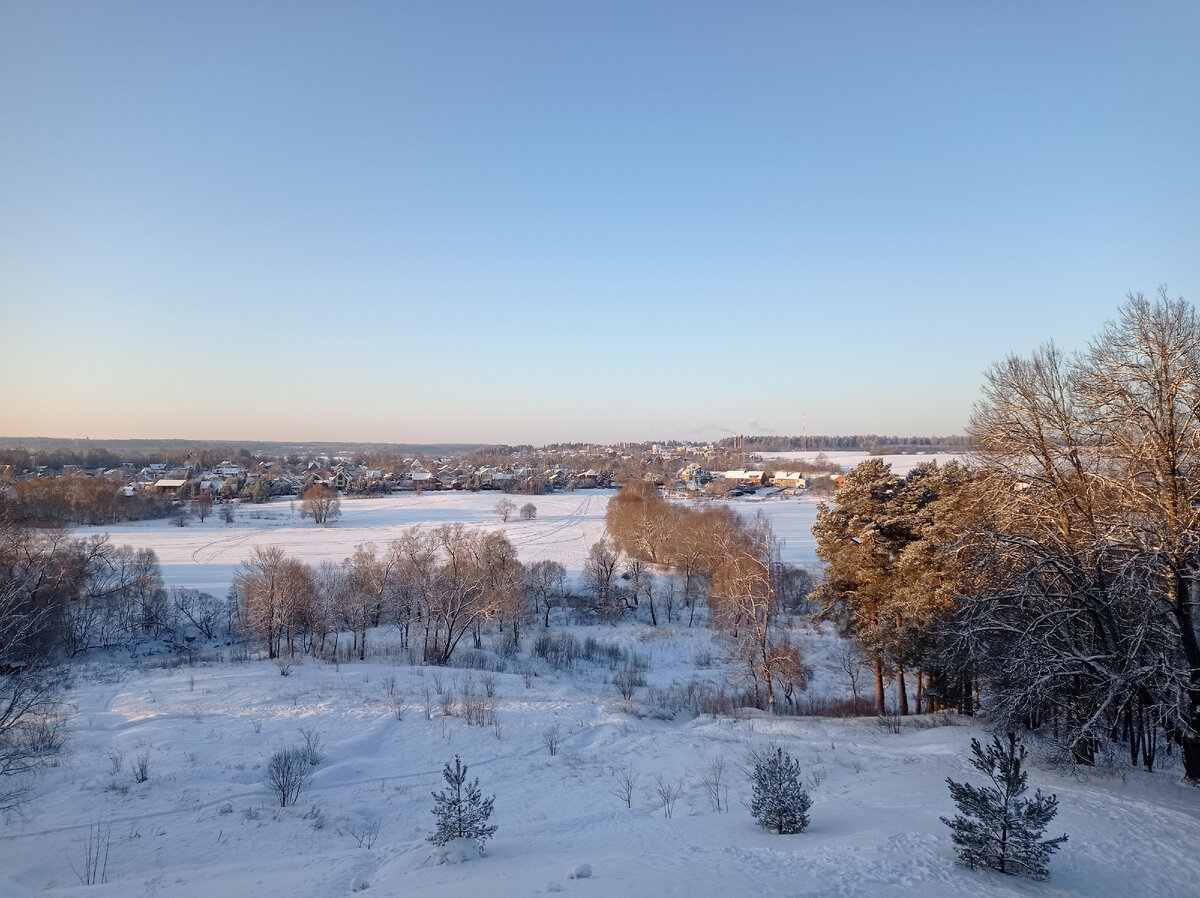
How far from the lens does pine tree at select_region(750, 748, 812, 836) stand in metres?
7.79

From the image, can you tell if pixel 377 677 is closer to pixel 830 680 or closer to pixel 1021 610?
pixel 830 680

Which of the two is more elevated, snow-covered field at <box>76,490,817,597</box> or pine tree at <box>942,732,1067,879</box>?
pine tree at <box>942,732,1067,879</box>

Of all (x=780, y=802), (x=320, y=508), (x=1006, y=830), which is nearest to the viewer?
(x=1006, y=830)

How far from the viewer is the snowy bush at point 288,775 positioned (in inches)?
422

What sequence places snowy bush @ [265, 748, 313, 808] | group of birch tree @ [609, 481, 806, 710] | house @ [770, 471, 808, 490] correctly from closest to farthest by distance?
snowy bush @ [265, 748, 313, 808], group of birch tree @ [609, 481, 806, 710], house @ [770, 471, 808, 490]

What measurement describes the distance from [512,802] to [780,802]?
520 cm

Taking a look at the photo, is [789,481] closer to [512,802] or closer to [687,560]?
[687,560]

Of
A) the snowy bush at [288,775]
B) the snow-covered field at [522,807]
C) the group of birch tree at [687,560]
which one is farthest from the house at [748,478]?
the snowy bush at [288,775]

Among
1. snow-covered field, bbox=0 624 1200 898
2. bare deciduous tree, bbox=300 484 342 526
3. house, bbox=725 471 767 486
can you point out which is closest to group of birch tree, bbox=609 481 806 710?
snow-covered field, bbox=0 624 1200 898

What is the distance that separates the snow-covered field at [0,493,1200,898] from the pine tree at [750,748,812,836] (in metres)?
0.23

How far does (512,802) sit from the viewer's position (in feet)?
35.6

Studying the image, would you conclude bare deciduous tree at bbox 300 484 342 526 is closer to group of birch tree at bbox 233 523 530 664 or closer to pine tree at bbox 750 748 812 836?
group of birch tree at bbox 233 523 530 664

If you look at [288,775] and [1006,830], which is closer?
[1006,830]

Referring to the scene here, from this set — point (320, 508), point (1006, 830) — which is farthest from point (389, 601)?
point (320, 508)
